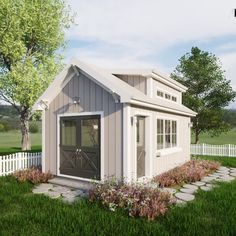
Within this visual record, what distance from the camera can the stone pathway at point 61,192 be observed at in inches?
339

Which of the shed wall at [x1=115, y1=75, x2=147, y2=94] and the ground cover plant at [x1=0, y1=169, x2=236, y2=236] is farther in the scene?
the shed wall at [x1=115, y1=75, x2=147, y2=94]

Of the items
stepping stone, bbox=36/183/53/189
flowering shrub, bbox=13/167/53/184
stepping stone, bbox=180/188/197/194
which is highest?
flowering shrub, bbox=13/167/53/184

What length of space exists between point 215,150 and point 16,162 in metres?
14.9

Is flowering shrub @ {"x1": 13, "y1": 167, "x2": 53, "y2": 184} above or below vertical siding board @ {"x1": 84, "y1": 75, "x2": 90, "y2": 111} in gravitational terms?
below

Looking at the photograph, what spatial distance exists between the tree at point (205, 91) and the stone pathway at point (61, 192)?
19.1 metres

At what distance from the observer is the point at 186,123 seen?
15617 mm

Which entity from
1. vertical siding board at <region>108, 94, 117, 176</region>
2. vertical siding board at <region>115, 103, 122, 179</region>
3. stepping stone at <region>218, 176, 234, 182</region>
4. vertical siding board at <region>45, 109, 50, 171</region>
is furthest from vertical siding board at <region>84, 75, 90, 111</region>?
stepping stone at <region>218, 176, 234, 182</region>

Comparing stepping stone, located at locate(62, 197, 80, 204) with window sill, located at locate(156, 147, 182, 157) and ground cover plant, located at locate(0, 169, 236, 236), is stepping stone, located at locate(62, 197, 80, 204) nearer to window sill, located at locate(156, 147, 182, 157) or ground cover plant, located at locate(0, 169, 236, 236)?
ground cover plant, located at locate(0, 169, 236, 236)

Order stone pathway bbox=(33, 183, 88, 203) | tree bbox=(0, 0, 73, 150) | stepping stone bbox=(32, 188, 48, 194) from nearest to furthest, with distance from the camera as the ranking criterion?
stone pathway bbox=(33, 183, 88, 203), stepping stone bbox=(32, 188, 48, 194), tree bbox=(0, 0, 73, 150)

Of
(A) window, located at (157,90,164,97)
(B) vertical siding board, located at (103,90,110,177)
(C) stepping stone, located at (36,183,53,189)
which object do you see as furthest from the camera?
(A) window, located at (157,90,164,97)

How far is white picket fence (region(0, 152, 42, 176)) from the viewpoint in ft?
40.7

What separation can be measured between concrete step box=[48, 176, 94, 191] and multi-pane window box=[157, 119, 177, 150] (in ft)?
10.7

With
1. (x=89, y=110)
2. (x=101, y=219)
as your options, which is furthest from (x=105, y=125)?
(x=101, y=219)

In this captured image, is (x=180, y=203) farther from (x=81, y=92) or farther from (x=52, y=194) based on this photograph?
(x=81, y=92)
